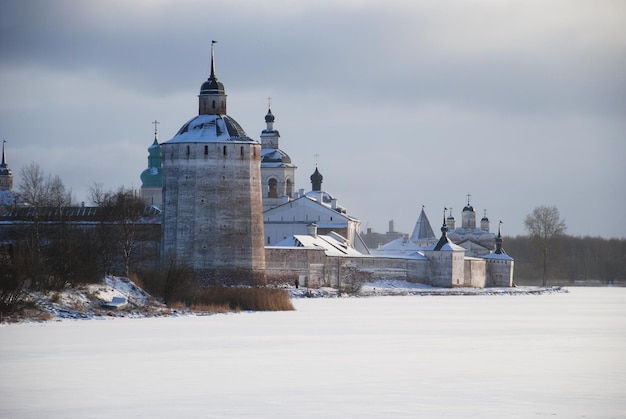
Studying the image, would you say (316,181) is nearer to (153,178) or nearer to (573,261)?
(153,178)

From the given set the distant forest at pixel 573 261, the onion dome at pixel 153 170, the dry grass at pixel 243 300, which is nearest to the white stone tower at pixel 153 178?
the onion dome at pixel 153 170

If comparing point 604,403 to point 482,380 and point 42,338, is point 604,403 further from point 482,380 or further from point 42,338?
point 42,338

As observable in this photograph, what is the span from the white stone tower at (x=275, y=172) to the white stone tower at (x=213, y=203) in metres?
16.0

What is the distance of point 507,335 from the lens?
17234 millimetres

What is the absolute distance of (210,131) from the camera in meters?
35.8

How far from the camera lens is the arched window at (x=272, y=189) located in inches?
2083

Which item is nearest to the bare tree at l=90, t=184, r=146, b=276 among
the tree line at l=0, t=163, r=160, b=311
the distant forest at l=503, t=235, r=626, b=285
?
the tree line at l=0, t=163, r=160, b=311

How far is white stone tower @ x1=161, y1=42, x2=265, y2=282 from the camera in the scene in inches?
1393

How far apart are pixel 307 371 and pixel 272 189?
135ft

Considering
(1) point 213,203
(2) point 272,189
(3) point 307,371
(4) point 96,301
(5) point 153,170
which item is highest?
(5) point 153,170

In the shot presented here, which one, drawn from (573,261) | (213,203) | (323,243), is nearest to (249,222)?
(213,203)

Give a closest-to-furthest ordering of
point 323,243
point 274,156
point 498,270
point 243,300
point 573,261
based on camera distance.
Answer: point 243,300, point 323,243, point 274,156, point 498,270, point 573,261

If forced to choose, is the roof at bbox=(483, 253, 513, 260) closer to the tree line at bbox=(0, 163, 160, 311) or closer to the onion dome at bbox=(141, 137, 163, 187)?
the onion dome at bbox=(141, 137, 163, 187)

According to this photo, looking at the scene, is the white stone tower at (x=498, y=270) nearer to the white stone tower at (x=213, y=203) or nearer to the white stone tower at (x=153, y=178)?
the white stone tower at (x=153, y=178)
